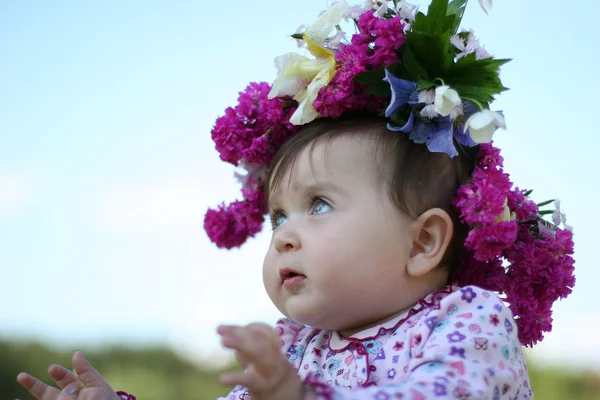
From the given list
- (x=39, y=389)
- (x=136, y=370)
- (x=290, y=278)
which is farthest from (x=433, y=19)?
(x=136, y=370)

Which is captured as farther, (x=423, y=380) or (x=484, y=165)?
(x=484, y=165)

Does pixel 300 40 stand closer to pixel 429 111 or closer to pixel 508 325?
pixel 429 111

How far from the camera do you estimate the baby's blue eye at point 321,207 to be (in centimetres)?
207

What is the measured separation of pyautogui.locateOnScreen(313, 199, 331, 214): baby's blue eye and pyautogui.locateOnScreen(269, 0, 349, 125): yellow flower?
0.31 metres

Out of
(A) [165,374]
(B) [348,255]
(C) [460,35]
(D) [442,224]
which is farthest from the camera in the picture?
(A) [165,374]

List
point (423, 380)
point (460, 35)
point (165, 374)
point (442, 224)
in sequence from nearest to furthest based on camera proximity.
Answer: point (423, 380) < point (442, 224) < point (460, 35) < point (165, 374)

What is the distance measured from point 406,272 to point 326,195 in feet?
1.00

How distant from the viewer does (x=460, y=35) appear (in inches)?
88.7

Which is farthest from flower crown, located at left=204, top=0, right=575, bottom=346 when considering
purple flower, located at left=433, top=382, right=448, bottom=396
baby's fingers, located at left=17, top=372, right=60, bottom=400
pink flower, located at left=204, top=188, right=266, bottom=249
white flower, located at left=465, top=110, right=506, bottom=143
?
baby's fingers, located at left=17, top=372, right=60, bottom=400

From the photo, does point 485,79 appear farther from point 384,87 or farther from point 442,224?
point 442,224

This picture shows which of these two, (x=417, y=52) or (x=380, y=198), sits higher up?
(x=417, y=52)

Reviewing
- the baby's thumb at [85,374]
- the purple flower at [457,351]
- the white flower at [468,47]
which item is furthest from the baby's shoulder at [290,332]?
the white flower at [468,47]

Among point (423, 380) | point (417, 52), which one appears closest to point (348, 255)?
point (423, 380)

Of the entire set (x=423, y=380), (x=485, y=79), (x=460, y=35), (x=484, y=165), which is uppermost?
(x=460, y=35)
